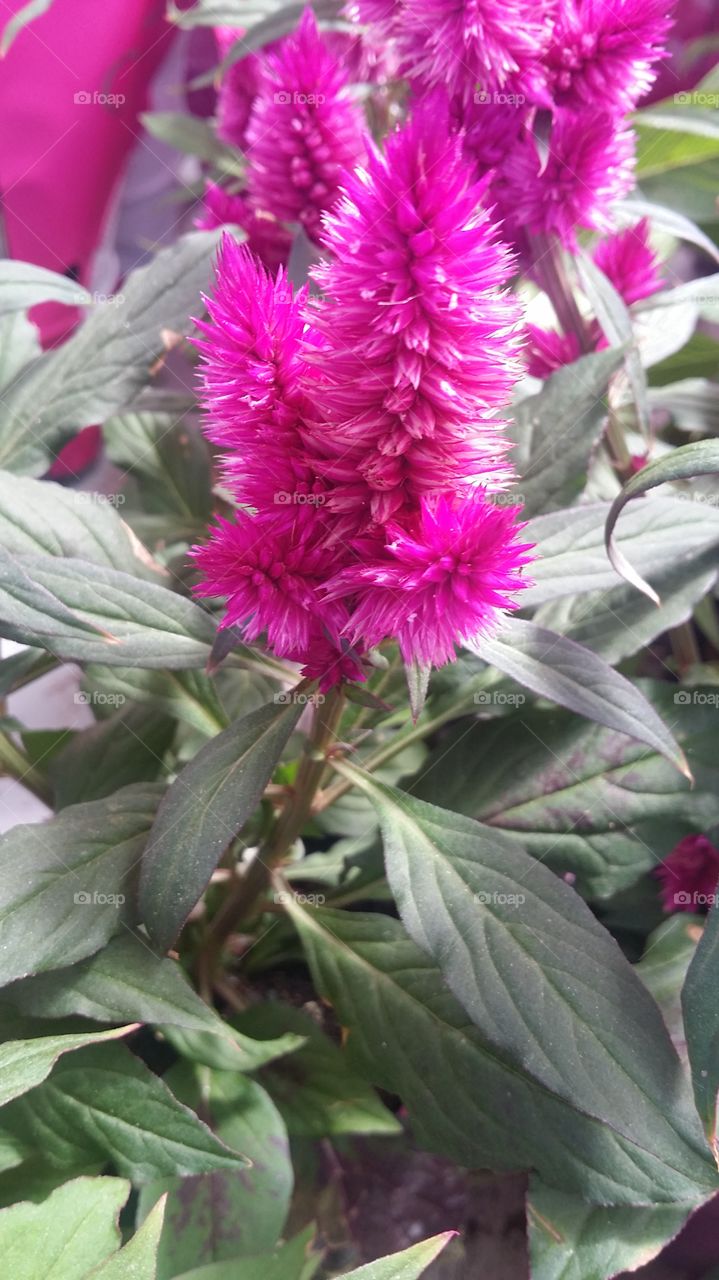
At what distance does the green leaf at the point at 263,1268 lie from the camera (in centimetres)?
50

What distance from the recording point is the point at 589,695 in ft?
1.67

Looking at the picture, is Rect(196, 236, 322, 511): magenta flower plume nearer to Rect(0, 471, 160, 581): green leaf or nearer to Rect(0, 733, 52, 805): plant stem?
Rect(0, 471, 160, 581): green leaf

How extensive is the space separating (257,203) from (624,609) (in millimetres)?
390

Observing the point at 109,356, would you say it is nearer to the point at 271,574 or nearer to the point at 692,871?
the point at 271,574

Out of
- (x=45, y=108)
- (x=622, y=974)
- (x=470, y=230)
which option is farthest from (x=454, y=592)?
(x=45, y=108)

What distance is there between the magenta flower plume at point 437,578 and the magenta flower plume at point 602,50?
0.33 metres

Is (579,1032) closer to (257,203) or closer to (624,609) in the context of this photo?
(624,609)

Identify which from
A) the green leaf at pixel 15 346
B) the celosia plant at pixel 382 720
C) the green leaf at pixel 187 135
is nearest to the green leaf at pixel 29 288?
the celosia plant at pixel 382 720

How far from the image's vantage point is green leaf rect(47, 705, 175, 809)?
2.22 feet

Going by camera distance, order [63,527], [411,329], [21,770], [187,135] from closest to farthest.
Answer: [411,329], [63,527], [21,770], [187,135]

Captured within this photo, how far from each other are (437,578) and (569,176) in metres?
0.36

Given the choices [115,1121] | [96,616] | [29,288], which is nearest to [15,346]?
[29,288]

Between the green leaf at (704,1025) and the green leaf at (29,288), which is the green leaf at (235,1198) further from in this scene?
the green leaf at (29,288)

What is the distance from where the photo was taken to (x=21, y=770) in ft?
2.32
